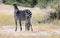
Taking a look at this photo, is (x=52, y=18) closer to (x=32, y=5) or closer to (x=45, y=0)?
(x=45, y=0)

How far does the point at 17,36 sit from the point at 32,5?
123 feet

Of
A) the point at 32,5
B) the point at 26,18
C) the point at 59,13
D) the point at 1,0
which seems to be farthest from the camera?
the point at 1,0

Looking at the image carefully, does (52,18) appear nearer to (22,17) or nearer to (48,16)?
(48,16)

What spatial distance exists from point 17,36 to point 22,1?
3970cm

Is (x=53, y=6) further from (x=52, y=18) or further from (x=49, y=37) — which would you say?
(x=49, y=37)

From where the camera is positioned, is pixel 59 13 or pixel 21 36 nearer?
pixel 21 36

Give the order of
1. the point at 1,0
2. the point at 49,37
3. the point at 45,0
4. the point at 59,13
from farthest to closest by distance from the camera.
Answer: the point at 1,0
the point at 45,0
the point at 59,13
the point at 49,37

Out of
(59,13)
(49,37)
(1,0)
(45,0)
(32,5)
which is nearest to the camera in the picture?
(49,37)

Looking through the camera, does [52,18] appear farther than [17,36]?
Yes

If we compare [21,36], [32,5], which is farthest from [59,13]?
[32,5]

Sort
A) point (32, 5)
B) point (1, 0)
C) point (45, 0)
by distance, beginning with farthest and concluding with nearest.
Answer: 1. point (1, 0)
2. point (32, 5)
3. point (45, 0)

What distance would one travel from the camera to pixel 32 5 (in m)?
51.8

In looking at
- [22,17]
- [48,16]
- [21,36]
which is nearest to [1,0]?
[48,16]

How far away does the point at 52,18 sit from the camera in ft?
87.2
